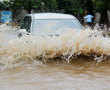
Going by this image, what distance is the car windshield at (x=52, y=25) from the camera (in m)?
10.7

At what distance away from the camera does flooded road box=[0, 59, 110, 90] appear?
681 cm

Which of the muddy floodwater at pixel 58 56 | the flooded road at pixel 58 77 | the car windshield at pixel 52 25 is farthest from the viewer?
the car windshield at pixel 52 25

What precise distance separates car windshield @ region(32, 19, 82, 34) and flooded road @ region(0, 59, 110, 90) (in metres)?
→ 2.01

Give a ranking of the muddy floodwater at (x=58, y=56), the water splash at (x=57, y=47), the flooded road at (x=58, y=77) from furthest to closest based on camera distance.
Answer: the water splash at (x=57, y=47)
the muddy floodwater at (x=58, y=56)
the flooded road at (x=58, y=77)

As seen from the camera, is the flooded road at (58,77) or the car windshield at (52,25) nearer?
the flooded road at (58,77)

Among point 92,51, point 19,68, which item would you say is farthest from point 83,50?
point 19,68

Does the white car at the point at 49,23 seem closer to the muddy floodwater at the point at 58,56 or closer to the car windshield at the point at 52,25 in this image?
the car windshield at the point at 52,25

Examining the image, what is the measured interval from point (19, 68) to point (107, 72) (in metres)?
2.02

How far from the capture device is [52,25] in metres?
10.9

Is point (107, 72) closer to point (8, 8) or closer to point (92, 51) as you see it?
point (92, 51)

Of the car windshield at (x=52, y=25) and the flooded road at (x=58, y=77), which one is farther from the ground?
the car windshield at (x=52, y=25)

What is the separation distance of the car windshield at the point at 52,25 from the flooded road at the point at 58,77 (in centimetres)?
201

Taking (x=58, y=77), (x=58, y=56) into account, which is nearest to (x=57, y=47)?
(x=58, y=56)

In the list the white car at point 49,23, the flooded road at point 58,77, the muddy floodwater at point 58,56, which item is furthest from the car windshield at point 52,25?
the flooded road at point 58,77
